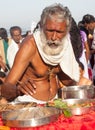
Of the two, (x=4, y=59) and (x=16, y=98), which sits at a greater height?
(x=16, y=98)

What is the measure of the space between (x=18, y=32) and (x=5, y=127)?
7674 millimetres

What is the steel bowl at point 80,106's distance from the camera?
362 centimetres

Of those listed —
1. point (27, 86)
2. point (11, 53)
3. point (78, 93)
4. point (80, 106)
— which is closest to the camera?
point (80, 106)

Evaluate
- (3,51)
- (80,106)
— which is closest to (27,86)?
(80,106)

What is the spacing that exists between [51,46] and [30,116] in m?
1.17

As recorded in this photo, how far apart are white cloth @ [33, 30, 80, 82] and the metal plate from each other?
1.05m

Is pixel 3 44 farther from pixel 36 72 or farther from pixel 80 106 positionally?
pixel 80 106

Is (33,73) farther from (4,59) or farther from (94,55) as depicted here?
(4,59)

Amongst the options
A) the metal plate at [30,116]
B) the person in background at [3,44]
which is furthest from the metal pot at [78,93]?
the person in background at [3,44]

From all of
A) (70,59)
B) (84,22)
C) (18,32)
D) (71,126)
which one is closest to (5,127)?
(71,126)

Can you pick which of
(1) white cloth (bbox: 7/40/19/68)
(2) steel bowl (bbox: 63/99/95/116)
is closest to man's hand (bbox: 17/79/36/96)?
(2) steel bowl (bbox: 63/99/95/116)

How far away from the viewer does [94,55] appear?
9.60 meters

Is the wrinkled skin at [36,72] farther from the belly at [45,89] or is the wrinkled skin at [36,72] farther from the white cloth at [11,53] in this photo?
the white cloth at [11,53]

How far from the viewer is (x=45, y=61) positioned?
4.55m
